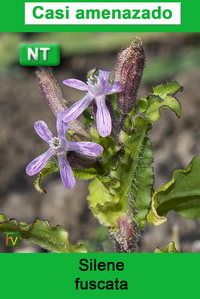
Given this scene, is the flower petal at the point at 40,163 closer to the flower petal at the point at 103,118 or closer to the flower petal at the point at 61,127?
the flower petal at the point at 61,127

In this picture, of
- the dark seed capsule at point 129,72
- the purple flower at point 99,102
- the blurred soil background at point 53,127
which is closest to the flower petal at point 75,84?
the purple flower at point 99,102

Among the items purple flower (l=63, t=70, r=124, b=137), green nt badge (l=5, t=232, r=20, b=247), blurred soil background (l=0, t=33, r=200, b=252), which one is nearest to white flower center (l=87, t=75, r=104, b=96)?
purple flower (l=63, t=70, r=124, b=137)

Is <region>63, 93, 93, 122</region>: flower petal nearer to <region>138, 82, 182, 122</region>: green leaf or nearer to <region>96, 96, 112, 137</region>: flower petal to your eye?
<region>96, 96, 112, 137</region>: flower petal

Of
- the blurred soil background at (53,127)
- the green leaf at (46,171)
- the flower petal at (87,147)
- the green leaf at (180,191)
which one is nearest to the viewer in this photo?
the flower petal at (87,147)

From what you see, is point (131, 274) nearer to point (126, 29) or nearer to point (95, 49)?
point (126, 29)

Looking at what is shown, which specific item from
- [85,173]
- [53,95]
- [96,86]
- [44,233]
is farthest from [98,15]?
[44,233]

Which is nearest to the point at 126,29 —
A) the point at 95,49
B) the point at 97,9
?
the point at 97,9
